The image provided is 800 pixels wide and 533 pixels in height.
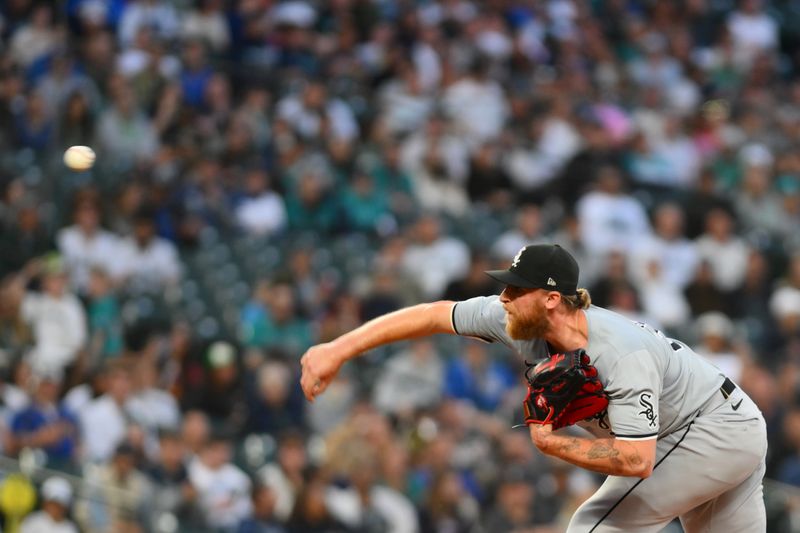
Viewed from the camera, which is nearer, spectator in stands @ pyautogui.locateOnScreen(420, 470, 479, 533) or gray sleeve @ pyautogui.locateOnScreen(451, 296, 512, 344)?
gray sleeve @ pyautogui.locateOnScreen(451, 296, 512, 344)

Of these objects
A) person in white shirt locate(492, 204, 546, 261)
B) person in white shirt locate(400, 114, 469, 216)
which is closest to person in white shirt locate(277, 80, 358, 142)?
person in white shirt locate(400, 114, 469, 216)

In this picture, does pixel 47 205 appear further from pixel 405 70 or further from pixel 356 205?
pixel 405 70

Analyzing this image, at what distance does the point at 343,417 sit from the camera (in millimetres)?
10688

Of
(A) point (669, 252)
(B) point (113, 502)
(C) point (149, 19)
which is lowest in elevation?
(B) point (113, 502)

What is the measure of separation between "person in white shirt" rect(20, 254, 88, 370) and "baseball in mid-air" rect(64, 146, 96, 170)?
135 centimetres

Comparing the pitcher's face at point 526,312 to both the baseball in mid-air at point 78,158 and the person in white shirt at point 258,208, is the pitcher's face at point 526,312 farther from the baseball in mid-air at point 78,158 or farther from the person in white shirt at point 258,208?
the person in white shirt at point 258,208

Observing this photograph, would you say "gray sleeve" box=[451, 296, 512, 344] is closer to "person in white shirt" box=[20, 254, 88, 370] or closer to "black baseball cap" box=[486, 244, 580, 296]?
"black baseball cap" box=[486, 244, 580, 296]

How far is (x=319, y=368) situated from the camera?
195 inches

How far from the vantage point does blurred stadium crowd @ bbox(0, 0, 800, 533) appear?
9766 mm

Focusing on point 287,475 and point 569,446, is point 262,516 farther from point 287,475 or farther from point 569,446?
point 569,446

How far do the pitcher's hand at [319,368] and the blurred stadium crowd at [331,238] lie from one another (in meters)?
4.23

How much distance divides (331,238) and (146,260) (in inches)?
78.0

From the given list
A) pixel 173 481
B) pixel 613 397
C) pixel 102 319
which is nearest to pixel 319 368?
pixel 613 397

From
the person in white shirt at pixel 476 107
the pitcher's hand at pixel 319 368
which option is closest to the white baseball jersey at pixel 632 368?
the pitcher's hand at pixel 319 368
